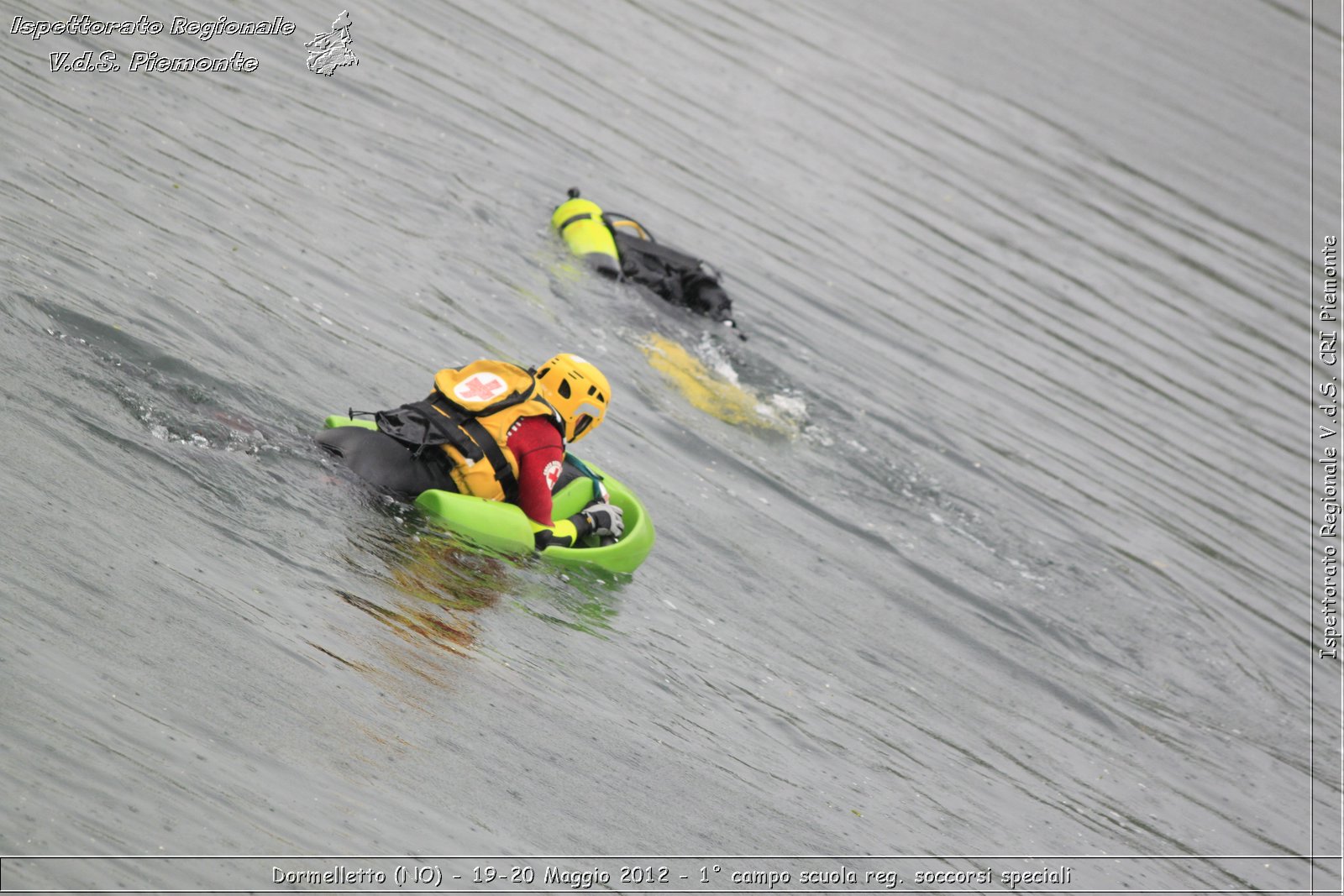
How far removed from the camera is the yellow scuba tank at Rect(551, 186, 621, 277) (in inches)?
587

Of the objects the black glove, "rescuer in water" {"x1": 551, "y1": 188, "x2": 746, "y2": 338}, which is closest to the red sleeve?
the black glove

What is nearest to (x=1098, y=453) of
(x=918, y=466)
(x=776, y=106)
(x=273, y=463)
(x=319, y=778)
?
(x=918, y=466)

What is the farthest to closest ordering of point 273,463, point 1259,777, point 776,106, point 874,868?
point 776,106
point 1259,777
point 273,463
point 874,868

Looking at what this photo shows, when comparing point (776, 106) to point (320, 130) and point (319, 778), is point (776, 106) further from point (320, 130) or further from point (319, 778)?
point (319, 778)

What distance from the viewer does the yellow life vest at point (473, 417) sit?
8.67m

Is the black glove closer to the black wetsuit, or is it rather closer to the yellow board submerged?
the black wetsuit

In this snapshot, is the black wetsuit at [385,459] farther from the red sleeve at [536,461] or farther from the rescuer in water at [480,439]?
the red sleeve at [536,461]

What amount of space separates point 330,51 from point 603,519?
10235 millimetres

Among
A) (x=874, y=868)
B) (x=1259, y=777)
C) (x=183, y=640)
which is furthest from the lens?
(x=1259, y=777)

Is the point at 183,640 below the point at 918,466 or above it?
below

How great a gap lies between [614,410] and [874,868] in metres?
5.81

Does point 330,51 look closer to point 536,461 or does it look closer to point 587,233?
→ point 587,233

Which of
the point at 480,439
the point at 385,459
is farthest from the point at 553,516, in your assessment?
the point at 385,459

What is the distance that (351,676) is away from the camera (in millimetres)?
6879
